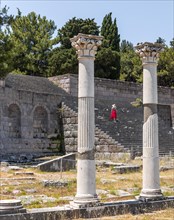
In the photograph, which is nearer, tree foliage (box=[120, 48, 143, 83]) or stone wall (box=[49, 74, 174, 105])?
stone wall (box=[49, 74, 174, 105])

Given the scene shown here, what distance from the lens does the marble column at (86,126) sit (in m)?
11.5

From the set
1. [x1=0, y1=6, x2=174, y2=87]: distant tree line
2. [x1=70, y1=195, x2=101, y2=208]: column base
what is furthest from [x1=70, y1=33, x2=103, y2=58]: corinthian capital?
[x1=0, y1=6, x2=174, y2=87]: distant tree line

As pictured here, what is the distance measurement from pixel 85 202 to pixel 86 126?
6.39 ft

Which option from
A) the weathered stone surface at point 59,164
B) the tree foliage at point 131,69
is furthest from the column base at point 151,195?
the tree foliage at point 131,69

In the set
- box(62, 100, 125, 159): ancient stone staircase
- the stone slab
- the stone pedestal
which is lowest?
the stone slab

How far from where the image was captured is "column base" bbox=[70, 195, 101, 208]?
11195 millimetres

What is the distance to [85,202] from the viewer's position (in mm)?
11250

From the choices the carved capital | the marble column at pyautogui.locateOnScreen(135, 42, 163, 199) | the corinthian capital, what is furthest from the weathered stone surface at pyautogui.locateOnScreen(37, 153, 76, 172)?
the corinthian capital

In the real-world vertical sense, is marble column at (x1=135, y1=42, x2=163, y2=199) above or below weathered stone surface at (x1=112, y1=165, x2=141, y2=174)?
above

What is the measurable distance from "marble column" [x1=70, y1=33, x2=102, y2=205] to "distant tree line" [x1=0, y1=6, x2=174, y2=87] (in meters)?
29.7

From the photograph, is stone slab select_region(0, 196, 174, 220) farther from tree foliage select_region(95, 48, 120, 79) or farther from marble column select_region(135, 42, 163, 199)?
tree foliage select_region(95, 48, 120, 79)

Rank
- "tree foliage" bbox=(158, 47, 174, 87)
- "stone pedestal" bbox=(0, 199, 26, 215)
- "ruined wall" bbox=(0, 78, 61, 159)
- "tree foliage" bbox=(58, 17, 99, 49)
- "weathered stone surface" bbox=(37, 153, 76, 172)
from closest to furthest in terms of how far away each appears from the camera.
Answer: "stone pedestal" bbox=(0, 199, 26, 215) < "weathered stone surface" bbox=(37, 153, 76, 172) < "ruined wall" bbox=(0, 78, 61, 159) < "tree foliage" bbox=(58, 17, 99, 49) < "tree foliage" bbox=(158, 47, 174, 87)

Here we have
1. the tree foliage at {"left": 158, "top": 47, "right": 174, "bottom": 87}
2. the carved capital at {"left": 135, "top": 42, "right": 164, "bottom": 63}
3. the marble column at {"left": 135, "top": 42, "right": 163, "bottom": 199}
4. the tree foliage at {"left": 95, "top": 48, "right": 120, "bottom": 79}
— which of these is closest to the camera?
the marble column at {"left": 135, "top": 42, "right": 163, "bottom": 199}

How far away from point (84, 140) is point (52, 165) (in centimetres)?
1096
